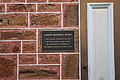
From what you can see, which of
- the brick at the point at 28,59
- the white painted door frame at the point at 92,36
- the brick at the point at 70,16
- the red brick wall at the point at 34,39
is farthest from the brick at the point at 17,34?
the white painted door frame at the point at 92,36

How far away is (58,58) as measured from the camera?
4.83 feet

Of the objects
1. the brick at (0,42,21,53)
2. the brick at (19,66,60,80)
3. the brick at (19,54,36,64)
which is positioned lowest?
the brick at (19,66,60,80)

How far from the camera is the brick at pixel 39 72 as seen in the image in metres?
1.46

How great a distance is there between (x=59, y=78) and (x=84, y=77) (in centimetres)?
17

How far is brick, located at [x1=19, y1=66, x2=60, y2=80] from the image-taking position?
146 centimetres

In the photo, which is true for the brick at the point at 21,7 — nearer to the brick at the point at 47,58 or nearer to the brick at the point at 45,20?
the brick at the point at 45,20

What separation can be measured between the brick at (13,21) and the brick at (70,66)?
14.5 inches

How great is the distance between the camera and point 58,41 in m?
1.48

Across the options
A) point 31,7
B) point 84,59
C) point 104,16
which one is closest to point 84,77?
point 84,59

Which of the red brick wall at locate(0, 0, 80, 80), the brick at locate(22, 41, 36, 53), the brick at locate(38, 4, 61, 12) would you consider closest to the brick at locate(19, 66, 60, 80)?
the red brick wall at locate(0, 0, 80, 80)

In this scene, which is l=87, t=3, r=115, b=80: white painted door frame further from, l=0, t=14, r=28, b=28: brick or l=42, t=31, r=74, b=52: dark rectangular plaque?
l=0, t=14, r=28, b=28: brick

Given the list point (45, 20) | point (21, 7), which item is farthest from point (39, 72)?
point (21, 7)

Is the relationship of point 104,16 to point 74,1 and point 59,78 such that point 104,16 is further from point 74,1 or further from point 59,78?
point 59,78

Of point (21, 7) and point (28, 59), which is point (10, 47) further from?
point (21, 7)
